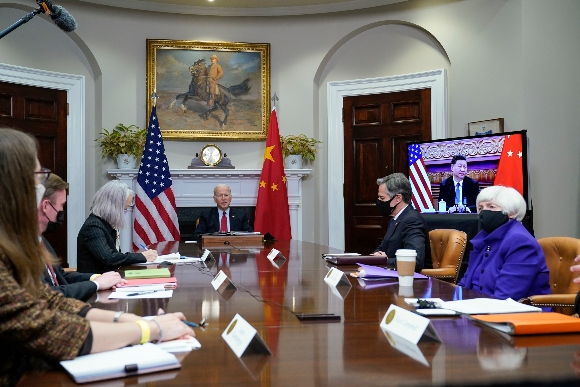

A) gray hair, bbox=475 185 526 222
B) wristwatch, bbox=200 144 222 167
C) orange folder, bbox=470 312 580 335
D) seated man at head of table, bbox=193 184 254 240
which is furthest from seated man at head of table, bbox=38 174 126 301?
wristwatch, bbox=200 144 222 167

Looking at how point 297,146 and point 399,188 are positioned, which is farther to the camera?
point 297,146

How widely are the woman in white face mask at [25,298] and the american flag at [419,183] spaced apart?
561cm

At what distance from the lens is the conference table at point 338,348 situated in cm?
132

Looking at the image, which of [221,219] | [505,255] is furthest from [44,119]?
[505,255]

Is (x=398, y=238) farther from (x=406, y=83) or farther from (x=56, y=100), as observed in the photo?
(x=56, y=100)

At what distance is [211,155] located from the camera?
797cm

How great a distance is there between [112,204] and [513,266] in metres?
2.34

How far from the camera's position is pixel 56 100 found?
746 cm

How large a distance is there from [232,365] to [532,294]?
83.2 inches

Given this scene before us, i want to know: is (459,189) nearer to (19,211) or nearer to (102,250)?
(102,250)

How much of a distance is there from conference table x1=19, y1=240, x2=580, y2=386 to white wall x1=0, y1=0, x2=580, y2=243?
4.27 meters

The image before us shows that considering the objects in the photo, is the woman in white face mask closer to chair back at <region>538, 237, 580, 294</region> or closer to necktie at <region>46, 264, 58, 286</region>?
necktie at <region>46, 264, 58, 286</region>

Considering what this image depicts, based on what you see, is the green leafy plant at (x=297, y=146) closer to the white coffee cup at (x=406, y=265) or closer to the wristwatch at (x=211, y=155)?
the wristwatch at (x=211, y=155)

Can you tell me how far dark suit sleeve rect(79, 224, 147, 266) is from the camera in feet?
12.3
